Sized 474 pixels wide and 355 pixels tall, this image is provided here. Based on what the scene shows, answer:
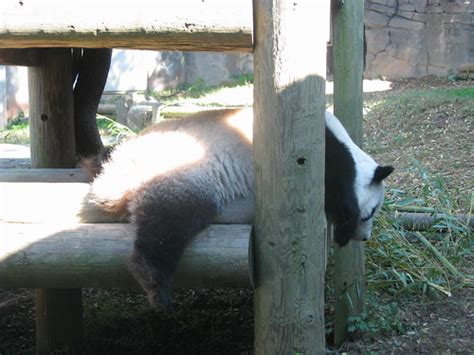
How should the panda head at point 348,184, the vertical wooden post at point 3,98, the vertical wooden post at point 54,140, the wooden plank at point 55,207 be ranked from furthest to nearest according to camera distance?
the vertical wooden post at point 3,98 → the vertical wooden post at point 54,140 → the panda head at point 348,184 → the wooden plank at point 55,207

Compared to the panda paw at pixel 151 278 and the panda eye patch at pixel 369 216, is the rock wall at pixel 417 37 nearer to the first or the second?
the panda eye patch at pixel 369 216

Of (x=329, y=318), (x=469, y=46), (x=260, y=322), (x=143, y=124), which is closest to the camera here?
(x=260, y=322)

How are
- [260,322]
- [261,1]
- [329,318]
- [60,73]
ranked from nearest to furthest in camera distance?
[261,1] → [260,322] → [60,73] → [329,318]

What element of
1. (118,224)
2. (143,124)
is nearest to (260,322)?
(118,224)

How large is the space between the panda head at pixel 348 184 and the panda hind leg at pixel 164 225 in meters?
0.76

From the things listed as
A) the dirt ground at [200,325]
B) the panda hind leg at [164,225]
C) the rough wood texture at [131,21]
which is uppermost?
the rough wood texture at [131,21]

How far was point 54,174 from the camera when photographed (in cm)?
343

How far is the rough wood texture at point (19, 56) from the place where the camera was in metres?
3.54

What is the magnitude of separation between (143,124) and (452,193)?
5.23 meters

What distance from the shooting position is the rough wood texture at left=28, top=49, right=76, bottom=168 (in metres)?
3.72

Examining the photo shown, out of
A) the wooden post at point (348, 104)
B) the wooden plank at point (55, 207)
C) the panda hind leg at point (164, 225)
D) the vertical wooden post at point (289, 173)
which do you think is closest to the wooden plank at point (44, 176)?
the wooden plank at point (55, 207)

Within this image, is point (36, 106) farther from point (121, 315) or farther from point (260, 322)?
point (260, 322)

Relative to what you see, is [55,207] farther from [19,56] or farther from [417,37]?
[417,37]

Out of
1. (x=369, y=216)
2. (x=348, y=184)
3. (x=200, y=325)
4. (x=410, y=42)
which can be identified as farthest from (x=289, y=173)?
(x=410, y=42)
